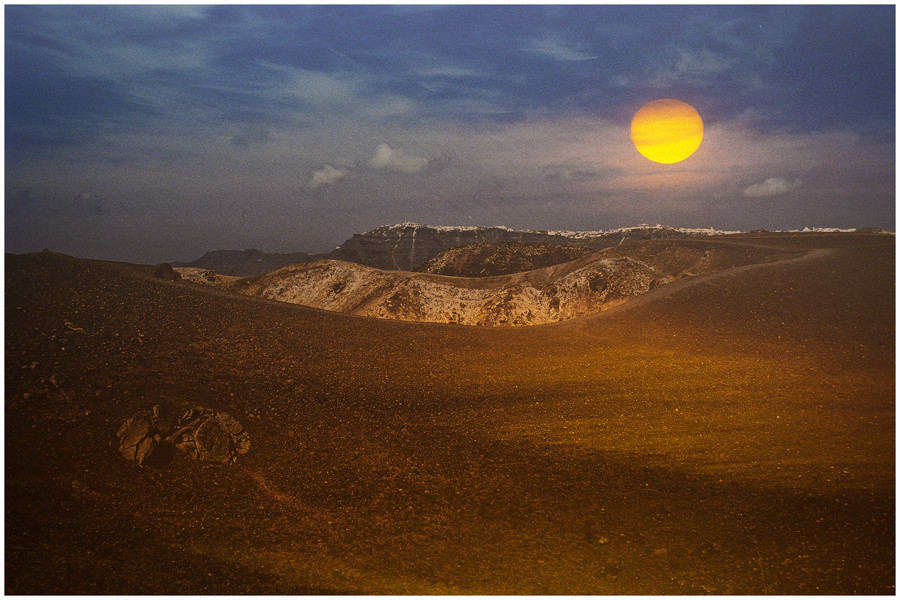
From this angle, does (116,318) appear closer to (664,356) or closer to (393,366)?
(393,366)

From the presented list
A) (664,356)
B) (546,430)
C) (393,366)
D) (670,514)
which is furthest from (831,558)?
(393,366)

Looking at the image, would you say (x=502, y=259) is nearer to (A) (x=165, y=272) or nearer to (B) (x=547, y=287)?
(B) (x=547, y=287)

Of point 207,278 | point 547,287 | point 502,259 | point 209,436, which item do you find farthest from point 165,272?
point 502,259

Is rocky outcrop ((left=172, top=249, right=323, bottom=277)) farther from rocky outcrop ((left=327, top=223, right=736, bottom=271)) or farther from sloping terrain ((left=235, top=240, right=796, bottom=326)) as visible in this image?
sloping terrain ((left=235, top=240, right=796, bottom=326))

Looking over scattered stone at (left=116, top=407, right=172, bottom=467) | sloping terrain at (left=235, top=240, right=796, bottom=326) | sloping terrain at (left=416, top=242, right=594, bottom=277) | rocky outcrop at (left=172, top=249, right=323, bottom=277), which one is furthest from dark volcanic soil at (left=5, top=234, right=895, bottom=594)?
rocky outcrop at (left=172, top=249, right=323, bottom=277)

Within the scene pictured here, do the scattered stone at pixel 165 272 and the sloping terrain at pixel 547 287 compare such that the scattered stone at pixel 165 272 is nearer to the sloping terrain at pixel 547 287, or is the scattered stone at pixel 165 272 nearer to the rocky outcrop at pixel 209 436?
the sloping terrain at pixel 547 287

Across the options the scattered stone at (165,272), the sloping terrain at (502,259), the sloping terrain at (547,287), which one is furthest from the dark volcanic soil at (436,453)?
the sloping terrain at (502,259)

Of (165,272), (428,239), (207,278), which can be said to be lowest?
(165,272)

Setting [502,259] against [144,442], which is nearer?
[144,442]
